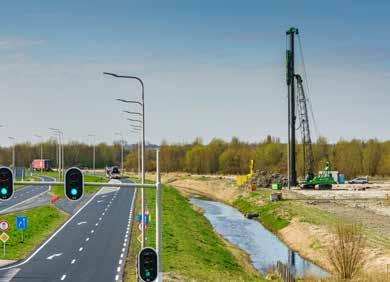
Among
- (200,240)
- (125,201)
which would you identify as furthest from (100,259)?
(125,201)

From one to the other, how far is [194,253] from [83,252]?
9.57 meters

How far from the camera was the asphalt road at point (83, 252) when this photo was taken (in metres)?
42.7

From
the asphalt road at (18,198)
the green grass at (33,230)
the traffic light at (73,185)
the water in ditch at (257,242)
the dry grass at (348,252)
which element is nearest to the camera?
the traffic light at (73,185)

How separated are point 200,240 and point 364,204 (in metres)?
55.0

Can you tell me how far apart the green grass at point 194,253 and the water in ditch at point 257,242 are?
3.12m

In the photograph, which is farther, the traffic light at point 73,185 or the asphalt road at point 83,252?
the asphalt road at point 83,252

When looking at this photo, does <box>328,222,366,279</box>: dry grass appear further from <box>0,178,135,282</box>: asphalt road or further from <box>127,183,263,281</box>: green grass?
<box>0,178,135,282</box>: asphalt road

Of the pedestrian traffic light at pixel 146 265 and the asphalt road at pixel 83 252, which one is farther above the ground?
the pedestrian traffic light at pixel 146 265

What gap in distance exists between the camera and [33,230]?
63.9 m

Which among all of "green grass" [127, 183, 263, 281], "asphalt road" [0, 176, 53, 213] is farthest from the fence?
"asphalt road" [0, 176, 53, 213]

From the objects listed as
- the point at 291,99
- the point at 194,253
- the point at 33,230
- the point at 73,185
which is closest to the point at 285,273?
the point at 194,253

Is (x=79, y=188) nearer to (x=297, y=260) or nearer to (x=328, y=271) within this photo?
(x=328, y=271)

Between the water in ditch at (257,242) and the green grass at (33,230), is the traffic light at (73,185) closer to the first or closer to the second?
the green grass at (33,230)

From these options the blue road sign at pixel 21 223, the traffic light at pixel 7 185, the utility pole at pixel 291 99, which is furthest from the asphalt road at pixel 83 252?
the utility pole at pixel 291 99
